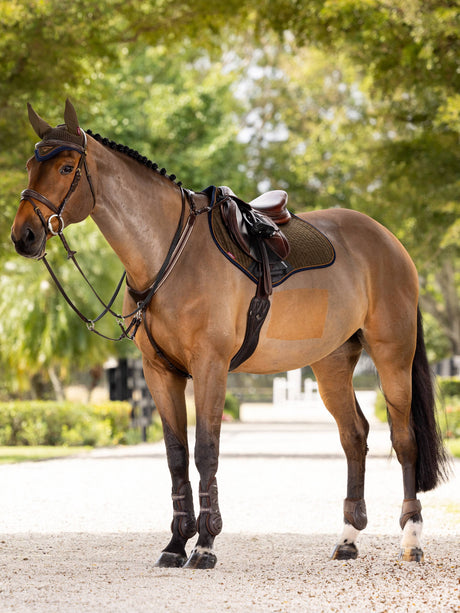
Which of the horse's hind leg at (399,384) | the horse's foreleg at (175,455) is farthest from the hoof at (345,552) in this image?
the horse's foreleg at (175,455)

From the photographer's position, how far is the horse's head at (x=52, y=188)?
434 centimetres

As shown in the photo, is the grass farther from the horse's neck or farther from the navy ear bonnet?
the navy ear bonnet

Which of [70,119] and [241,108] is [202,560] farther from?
[241,108]

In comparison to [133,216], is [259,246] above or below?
below

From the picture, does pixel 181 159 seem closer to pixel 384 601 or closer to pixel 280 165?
pixel 280 165

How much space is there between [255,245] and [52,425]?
524 inches

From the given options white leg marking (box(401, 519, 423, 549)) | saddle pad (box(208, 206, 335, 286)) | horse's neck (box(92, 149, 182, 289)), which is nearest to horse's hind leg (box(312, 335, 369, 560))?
white leg marking (box(401, 519, 423, 549))

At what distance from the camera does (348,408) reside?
5844 mm

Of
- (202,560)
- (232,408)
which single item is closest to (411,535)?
(202,560)

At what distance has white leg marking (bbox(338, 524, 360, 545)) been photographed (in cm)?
553

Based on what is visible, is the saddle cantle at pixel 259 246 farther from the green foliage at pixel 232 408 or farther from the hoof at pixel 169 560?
the green foliage at pixel 232 408

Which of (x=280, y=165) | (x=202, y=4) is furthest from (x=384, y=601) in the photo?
(x=280, y=165)

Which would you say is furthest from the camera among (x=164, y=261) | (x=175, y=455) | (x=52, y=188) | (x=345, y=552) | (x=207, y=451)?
(x=345, y=552)

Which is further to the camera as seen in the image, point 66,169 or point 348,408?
point 348,408
